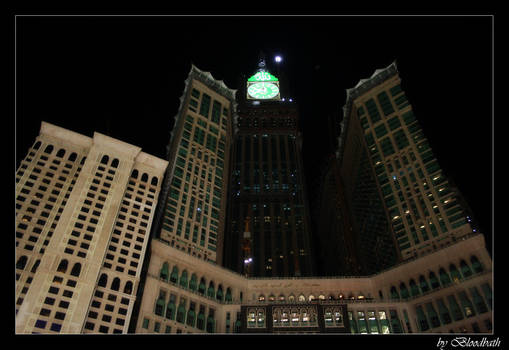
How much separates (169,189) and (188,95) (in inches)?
1607

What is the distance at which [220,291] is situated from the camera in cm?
8862

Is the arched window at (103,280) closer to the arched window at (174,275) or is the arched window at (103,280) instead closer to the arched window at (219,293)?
the arched window at (174,275)

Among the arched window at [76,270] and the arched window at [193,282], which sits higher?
the arched window at [193,282]

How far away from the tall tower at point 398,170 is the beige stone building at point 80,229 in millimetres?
56286

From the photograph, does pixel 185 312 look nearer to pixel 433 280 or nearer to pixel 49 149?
pixel 433 280

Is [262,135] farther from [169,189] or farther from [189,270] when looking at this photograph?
[189,270]

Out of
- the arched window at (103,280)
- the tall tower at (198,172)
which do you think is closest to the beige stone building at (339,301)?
the arched window at (103,280)

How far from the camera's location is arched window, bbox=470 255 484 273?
3071 inches

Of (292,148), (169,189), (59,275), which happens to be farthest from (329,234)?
(59,275)

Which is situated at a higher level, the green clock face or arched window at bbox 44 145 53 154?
the green clock face

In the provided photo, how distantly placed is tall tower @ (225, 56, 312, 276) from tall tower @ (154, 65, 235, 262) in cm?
2205

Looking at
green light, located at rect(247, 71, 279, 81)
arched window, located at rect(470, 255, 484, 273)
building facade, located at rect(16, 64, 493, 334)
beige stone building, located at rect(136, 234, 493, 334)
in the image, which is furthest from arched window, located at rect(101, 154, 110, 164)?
green light, located at rect(247, 71, 279, 81)

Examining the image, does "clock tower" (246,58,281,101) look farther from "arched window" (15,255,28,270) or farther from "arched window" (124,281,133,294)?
"arched window" (15,255,28,270)

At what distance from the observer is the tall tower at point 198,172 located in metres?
97.8
